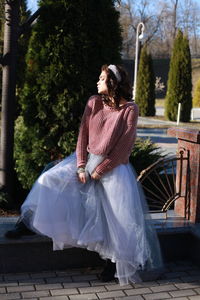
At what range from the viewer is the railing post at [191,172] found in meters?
3.97

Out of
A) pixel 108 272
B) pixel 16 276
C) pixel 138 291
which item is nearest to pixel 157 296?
pixel 138 291

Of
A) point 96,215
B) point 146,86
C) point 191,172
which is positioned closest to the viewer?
point 96,215

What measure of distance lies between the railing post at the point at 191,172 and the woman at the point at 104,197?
796 mm

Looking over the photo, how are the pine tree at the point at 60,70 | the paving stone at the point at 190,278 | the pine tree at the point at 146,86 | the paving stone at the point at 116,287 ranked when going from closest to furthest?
the paving stone at the point at 116,287
the paving stone at the point at 190,278
the pine tree at the point at 60,70
the pine tree at the point at 146,86

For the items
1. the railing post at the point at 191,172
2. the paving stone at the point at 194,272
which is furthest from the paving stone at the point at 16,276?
the railing post at the point at 191,172

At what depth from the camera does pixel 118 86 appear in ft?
11.0

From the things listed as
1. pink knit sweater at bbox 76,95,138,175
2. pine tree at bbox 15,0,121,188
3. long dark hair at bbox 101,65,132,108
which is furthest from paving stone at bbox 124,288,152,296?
pine tree at bbox 15,0,121,188

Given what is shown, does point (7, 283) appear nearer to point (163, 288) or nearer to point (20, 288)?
point (20, 288)

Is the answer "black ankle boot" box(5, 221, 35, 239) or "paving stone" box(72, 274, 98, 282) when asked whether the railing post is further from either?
"black ankle boot" box(5, 221, 35, 239)

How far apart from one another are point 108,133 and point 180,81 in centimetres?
1914

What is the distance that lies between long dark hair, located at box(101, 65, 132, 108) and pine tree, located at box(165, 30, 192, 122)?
18.9 meters

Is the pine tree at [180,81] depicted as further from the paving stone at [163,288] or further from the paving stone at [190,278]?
the paving stone at [163,288]

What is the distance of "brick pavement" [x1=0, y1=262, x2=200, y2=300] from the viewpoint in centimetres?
313

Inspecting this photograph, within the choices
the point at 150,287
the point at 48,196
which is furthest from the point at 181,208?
the point at 48,196
